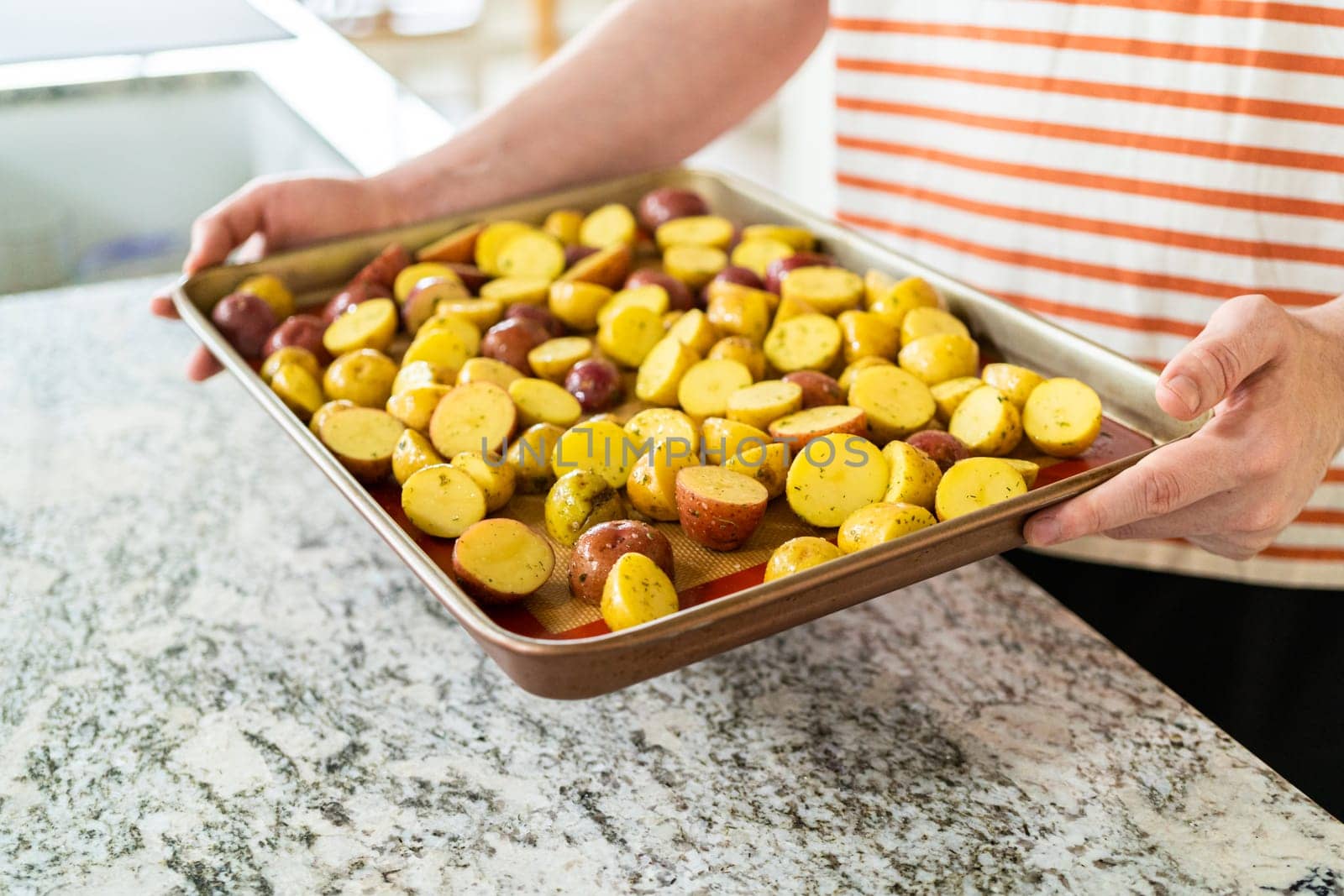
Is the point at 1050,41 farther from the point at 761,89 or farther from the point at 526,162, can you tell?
the point at 526,162

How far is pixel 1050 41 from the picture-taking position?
169cm

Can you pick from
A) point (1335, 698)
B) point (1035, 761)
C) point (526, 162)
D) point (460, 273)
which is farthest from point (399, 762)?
point (1335, 698)

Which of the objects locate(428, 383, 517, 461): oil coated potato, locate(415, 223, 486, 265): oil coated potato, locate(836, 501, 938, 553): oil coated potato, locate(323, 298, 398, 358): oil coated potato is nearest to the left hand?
locate(836, 501, 938, 553): oil coated potato

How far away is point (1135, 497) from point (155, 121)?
96.4 inches

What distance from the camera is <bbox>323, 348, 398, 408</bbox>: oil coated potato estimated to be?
148cm

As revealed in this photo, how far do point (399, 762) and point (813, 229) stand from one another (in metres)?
1.03

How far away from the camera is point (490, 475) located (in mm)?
1283

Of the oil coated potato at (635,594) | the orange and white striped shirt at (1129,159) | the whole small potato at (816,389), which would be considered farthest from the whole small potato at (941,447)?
the orange and white striped shirt at (1129,159)

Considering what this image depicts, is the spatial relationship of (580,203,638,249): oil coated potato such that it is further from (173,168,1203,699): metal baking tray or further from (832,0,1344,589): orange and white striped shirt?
(832,0,1344,589): orange and white striped shirt

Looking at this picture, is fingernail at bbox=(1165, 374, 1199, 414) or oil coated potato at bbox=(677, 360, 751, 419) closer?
fingernail at bbox=(1165, 374, 1199, 414)

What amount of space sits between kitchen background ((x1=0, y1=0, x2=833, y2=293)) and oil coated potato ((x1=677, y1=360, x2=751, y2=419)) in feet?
4.13

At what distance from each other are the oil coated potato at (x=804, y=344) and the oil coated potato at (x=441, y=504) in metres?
0.47

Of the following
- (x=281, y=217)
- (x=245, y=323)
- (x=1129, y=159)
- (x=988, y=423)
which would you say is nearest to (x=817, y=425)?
(x=988, y=423)

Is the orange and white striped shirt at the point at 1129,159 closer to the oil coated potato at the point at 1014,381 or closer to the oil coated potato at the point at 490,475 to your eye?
the oil coated potato at the point at 1014,381
